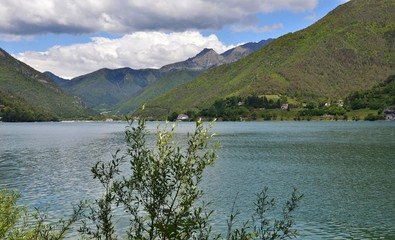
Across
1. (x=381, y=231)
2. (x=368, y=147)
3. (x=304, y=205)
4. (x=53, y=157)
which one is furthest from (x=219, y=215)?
(x=368, y=147)

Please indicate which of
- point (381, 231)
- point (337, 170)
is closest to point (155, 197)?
point (381, 231)

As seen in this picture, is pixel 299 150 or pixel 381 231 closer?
pixel 381 231

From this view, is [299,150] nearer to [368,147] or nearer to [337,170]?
[368,147]

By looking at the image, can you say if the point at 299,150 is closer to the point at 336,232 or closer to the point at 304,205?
the point at 304,205

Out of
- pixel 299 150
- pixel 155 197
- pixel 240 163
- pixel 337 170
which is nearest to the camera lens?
pixel 155 197

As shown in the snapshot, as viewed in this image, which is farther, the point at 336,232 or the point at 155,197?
the point at 336,232

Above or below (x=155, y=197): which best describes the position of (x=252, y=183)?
below

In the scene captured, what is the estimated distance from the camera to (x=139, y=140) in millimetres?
18203

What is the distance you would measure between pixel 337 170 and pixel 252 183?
80.8 feet

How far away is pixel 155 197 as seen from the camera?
1681 centimetres

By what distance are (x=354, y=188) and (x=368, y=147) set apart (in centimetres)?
6970

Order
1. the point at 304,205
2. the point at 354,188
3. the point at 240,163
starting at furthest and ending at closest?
the point at 240,163 < the point at 354,188 < the point at 304,205

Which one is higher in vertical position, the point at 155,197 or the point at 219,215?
the point at 155,197

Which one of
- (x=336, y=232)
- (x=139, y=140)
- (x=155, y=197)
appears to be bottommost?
(x=336, y=232)
